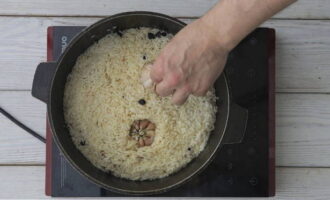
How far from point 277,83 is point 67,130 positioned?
18.9 inches

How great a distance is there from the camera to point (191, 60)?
710 millimetres

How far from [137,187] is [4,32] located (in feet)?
1.55

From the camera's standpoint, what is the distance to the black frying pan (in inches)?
31.5

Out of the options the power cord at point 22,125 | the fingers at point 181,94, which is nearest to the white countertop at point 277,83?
the power cord at point 22,125

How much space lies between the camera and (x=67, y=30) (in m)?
0.97

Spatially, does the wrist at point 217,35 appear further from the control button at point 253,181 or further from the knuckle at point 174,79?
the control button at point 253,181

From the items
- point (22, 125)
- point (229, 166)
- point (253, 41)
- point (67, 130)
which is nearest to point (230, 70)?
point (253, 41)

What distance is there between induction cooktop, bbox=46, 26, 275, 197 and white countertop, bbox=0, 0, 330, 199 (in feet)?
0.21

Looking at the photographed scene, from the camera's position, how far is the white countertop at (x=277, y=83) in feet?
3.31

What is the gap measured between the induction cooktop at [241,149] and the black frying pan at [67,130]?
0.28 feet

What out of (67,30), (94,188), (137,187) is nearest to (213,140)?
(137,187)

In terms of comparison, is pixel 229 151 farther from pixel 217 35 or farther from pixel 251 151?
pixel 217 35

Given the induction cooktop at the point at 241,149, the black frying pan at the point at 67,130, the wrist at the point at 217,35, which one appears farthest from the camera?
the induction cooktop at the point at 241,149

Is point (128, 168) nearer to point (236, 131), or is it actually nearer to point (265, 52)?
point (236, 131)
